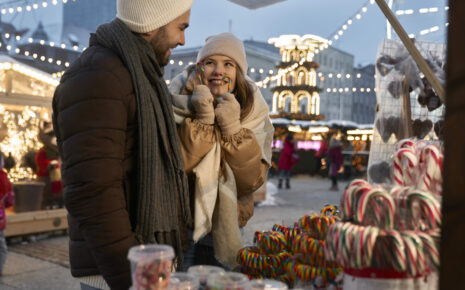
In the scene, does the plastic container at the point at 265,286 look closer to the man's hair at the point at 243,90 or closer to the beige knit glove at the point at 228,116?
the beige knit glove at the point at 228,116

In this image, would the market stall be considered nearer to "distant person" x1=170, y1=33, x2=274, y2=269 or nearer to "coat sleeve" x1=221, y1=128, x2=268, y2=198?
"distant person" x1=170, y1=33, x2=274, y2=269

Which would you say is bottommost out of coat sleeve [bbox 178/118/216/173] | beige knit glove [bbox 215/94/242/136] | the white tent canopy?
coat sleeve [bbox 178/118/216/173]

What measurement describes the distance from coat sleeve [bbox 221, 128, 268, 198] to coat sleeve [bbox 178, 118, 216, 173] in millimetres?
97

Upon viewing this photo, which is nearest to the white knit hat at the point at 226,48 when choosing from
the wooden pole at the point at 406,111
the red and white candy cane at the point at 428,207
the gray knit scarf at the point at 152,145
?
the gray knit scarf at the point at 152,145

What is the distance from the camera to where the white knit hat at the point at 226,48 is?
95.3 inches

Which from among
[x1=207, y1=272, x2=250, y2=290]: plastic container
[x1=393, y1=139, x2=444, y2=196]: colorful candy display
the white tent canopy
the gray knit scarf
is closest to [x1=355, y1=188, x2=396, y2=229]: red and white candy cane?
[x1=393, y1=139, x2=444, y2=196]: colorful candy display

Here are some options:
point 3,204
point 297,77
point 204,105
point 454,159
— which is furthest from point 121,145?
point 297,77

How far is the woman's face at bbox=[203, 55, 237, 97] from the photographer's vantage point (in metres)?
2.38

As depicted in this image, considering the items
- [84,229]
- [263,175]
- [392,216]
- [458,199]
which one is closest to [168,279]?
[84,229]

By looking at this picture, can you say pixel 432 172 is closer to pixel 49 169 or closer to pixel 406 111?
pixel 406 111

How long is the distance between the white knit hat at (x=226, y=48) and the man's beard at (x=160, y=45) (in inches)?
21.7

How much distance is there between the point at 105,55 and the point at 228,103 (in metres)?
0.73

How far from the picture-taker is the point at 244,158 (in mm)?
2242

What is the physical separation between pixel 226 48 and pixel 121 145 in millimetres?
1041
